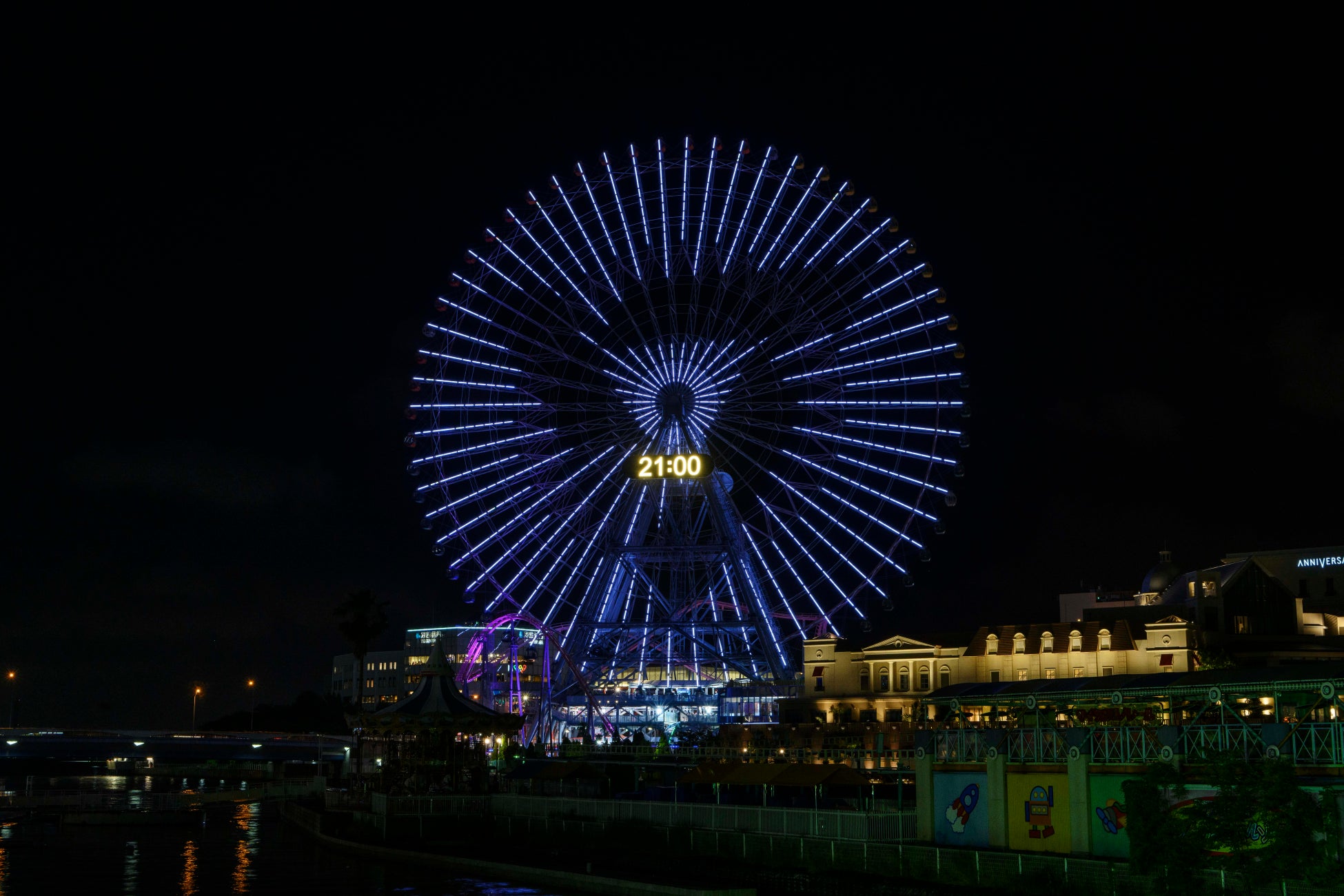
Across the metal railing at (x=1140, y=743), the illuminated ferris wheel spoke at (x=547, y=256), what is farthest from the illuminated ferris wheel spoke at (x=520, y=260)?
the metal railing at (x=1140, y=743)

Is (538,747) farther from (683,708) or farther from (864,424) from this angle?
(864,424)

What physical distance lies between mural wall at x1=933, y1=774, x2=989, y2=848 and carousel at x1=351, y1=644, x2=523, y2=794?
2744 cm

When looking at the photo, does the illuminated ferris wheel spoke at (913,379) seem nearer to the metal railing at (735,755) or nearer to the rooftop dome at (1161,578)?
the metal railing at (735,755)

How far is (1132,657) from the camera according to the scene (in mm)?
79625

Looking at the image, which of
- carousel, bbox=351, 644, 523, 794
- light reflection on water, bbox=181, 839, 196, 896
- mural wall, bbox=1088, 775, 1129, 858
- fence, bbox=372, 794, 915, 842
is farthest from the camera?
carousel, bbox=351, 644, 523, 794

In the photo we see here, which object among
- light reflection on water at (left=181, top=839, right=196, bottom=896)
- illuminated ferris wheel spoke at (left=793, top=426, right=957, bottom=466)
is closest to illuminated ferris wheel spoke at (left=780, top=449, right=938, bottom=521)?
illuminated ferris wheel spoke at (left=793, top=426, right=957, bottom=466)

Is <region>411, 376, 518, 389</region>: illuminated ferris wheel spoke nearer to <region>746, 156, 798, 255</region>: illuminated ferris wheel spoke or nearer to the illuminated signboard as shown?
<region>746, 156, 798, 255</region>: illuminated ferris wheel spoke

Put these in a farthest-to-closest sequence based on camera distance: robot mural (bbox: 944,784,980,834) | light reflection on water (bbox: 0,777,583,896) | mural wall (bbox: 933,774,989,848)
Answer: light reflection on water (bbox: 0,777,583,896)
robot mural (bbox: 944,784,980,834)
mural wall (bbox: 933,774,989,848)

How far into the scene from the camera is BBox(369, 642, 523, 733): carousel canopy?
6203 cm

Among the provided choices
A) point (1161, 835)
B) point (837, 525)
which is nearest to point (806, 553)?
point (837, 525)

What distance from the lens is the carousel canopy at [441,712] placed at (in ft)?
204

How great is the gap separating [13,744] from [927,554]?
143 meters

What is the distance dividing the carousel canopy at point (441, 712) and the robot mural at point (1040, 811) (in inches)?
1269

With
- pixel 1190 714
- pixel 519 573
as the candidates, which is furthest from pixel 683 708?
pixel 1190 714
